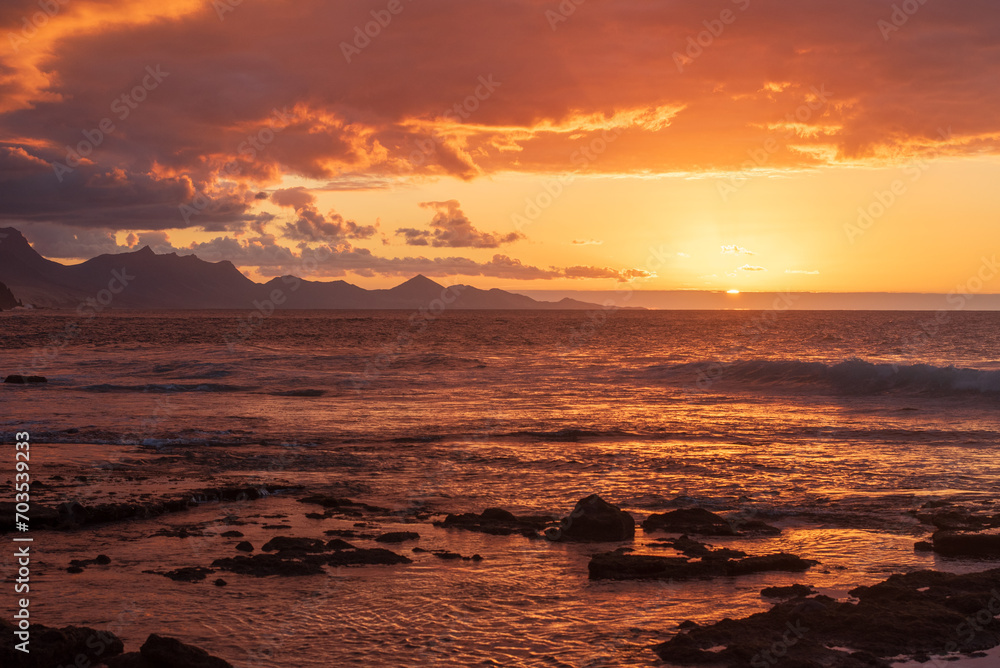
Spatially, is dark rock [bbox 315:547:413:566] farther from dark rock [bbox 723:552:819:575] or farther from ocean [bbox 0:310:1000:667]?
dark rock [bbox 723:552:819:575]

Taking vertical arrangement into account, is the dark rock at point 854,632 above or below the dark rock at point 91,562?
above

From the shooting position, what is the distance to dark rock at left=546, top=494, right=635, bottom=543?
1106 cm

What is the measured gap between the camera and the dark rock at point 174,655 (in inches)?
245

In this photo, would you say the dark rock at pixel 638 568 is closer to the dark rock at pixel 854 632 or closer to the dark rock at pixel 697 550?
the dark rock at pixel 697 550

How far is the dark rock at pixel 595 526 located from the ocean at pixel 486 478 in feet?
1.05

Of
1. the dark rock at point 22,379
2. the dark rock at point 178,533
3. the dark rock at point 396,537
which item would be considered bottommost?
the dark rock at point 178,533

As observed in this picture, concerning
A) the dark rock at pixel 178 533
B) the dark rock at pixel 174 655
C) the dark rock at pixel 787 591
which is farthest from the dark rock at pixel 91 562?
the dark rock at pixel 787 591

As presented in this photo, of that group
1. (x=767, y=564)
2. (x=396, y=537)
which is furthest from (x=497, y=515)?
(x=767, y=564)

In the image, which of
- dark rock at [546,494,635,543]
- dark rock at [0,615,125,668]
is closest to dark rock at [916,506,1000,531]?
dark rock at [546,494,635,543]

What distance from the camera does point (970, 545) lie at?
10.3 meters

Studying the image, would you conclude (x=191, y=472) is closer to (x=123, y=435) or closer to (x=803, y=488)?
(x=123, y=435)

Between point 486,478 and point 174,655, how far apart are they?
10.1 metres

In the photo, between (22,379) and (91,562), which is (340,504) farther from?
(22,379)

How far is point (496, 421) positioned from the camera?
2480cm
